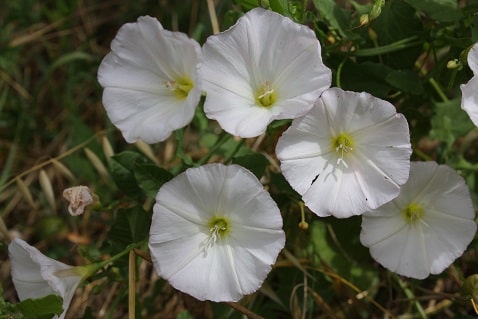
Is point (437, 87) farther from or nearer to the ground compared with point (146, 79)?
nearer to the ground

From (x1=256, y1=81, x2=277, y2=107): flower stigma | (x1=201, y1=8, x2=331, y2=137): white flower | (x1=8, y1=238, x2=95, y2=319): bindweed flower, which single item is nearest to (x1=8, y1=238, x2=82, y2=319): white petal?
(x1=8, y1=238, x2=95, y2=319): bindweed flower

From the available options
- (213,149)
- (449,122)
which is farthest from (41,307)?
(449,122)

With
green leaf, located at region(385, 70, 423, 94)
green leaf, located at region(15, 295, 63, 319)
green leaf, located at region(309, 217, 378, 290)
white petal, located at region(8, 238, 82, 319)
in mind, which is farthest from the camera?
green leaf, located at region(309, 217, 378, 290)

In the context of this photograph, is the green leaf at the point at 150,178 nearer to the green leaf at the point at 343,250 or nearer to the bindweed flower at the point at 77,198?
the bindweed flower at the point at 77,198

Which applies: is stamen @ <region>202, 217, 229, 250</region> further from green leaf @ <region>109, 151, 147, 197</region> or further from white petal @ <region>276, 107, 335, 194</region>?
green leaf @ <region>109, 151, 147, 197</region>

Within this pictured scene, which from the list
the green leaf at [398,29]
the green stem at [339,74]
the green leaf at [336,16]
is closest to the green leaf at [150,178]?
the green stem at [339,74]

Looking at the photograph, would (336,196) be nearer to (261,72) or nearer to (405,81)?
(261,72)
